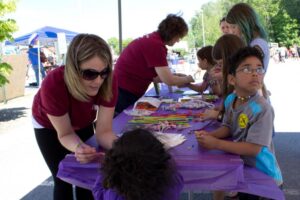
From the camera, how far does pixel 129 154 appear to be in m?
1.10

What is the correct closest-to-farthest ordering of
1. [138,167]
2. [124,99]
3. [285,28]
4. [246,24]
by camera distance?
[138,167], [246,24], [124,99], [285,28]

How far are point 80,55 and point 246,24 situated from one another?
1.39m

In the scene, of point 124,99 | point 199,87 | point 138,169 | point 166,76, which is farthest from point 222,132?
point 199,87

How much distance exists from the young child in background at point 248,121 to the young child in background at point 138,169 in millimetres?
473

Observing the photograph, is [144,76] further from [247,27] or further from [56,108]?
[56,108]

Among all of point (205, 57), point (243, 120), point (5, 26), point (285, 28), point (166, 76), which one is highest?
point (285, 28)

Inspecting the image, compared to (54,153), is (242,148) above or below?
above

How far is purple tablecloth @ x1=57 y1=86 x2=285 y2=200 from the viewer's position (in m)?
1.42

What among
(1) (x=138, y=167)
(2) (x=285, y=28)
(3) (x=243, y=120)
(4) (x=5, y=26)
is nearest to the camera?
(1) (x=138, y=167)

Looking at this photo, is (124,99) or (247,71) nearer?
(247,71)

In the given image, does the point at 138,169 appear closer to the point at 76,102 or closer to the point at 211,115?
the point at 76,102

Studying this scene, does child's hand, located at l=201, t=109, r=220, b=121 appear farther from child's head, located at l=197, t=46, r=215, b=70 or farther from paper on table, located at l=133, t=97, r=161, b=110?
child's head, located at l=197, t=46, r=215, b=70

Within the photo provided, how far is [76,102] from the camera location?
1741mm

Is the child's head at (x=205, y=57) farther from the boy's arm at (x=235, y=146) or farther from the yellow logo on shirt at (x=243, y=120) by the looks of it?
the boy's arm at (x=235, y=146)
